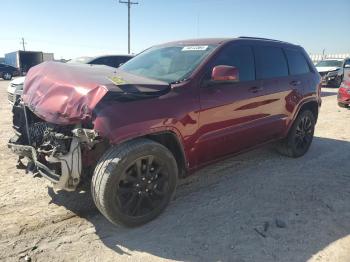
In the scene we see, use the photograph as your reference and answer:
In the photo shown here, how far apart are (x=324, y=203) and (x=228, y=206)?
45.2 inches

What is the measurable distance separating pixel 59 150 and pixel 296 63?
4.05 metres

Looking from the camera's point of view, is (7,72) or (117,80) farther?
(7,72)

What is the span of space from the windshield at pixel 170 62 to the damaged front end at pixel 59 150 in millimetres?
1176

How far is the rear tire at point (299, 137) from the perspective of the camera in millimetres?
5500

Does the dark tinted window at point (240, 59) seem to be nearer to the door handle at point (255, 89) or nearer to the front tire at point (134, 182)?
the door handle at point (255, 89)

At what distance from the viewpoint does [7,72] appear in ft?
103

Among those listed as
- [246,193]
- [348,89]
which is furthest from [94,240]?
[348,89]

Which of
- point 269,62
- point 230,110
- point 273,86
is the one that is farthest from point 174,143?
point 269,62

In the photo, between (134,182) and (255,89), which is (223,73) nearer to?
(255,89)

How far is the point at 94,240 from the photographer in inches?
125

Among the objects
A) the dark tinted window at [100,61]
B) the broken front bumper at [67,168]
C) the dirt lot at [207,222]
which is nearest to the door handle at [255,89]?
the dirt lot at [207,222]

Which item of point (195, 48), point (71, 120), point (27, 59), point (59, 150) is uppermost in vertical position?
point (195, 48)

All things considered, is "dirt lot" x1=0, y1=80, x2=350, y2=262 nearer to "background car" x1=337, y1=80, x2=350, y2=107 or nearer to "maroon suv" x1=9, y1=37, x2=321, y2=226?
"maroon suv" x1=9, y1=37, x2=321, y2=226

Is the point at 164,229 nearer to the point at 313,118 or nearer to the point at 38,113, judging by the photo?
the point at 38,113
